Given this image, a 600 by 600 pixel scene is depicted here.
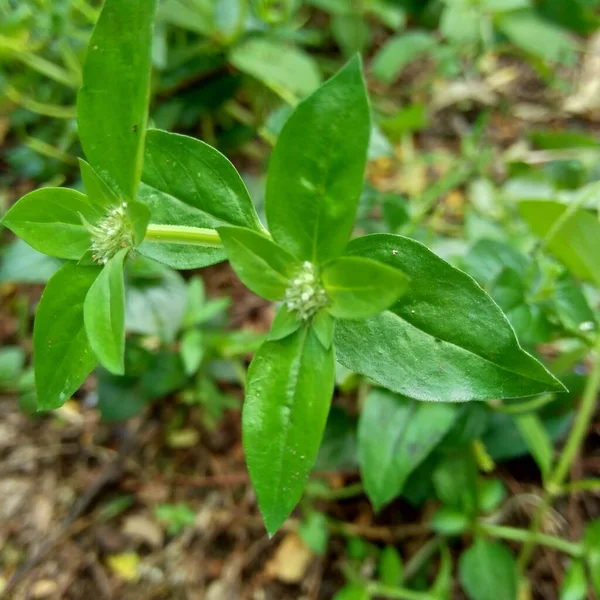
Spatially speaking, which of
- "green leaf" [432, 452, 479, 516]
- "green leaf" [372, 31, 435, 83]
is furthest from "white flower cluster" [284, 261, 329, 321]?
"green leaf" [372, 31, 435, 83]

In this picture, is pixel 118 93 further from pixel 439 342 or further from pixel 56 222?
pixel 439 342

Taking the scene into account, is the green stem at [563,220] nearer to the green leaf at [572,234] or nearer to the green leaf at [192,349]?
the green leaf at [572,234]

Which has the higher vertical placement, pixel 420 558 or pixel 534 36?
pixel 534 36

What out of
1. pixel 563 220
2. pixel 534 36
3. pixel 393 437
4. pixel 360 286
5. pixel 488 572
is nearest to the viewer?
pixel 360 286

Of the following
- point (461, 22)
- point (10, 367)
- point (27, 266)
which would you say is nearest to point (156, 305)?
point (27, 266)

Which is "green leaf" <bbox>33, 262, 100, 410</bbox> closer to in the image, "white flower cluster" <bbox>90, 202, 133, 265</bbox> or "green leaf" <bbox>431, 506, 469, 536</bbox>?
"white flower cluster" <bbox>90, 202, 133, 265</bbox>

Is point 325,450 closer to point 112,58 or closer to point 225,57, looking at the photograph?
point 112,58
